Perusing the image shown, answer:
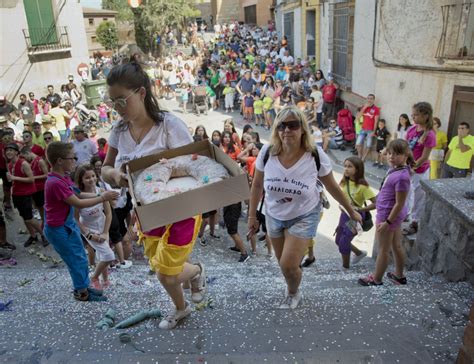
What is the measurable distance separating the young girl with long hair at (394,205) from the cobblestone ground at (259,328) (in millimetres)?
338

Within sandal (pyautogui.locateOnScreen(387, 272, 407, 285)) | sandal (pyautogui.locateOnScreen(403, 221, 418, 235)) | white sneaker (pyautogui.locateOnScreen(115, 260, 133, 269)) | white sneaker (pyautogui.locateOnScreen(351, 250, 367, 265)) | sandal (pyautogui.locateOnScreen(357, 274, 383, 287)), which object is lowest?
white sneaker (pyautogui.locateOnScreen(351, 250, 367, 265))

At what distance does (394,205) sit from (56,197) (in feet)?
10.1

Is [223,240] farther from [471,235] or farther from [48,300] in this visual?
[471,235]

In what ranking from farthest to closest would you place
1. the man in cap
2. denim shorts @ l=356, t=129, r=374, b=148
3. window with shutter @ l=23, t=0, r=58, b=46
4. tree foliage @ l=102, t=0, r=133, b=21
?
tree foliage @ l=102, t=0, r=133, b=21 < window with shutter @ l=23, t=0, r=58, b=46 < the man in cap < denim shorts @ l=356, t=129, r=374, b=148

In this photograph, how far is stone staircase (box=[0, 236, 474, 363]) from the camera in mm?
2506

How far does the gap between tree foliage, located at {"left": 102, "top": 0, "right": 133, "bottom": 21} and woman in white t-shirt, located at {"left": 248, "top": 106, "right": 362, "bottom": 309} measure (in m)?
39.2

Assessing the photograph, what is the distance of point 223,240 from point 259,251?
754 mm

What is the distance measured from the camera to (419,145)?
5246 mm

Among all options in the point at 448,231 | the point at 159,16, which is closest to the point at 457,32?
the point at 448,231

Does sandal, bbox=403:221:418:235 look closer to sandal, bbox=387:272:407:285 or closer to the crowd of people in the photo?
the crowd of people

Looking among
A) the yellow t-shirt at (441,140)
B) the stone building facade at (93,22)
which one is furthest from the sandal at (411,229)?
the stone building facade at (93,22)

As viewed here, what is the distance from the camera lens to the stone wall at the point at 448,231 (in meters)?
3.38

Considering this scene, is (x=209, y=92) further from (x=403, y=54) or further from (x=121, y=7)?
(x=121, y=7)

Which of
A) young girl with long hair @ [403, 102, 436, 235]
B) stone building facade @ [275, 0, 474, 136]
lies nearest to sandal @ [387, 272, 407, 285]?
young girl with long hair @ [403, 102, 436, 235]
